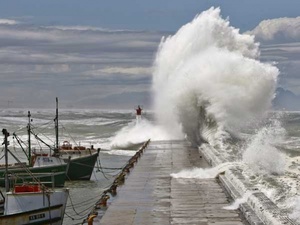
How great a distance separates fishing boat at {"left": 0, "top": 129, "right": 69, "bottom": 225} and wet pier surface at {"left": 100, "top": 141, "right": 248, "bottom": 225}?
154 centimetres

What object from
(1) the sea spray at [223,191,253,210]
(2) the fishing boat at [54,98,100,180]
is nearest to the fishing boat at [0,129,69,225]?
(1) the sea spray at [223,191,253,210]

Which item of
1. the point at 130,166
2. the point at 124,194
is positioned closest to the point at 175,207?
the point at 124,194

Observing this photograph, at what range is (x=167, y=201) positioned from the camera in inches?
656

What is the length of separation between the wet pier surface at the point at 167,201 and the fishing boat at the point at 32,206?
→ 60.7 inches

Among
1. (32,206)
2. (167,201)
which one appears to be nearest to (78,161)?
(32,206)

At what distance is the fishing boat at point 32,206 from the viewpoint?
16.6 meters

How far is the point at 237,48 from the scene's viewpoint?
43.7 m

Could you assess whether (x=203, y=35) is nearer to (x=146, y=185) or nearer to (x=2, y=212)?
(x=146, y=185)

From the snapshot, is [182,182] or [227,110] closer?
[182,182]

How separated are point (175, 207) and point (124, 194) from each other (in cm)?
275

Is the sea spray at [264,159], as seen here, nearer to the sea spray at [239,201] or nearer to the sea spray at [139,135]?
the sea spray at [239,201]

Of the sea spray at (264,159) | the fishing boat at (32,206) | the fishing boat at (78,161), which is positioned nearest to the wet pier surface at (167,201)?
the fishing boat at (32,206)

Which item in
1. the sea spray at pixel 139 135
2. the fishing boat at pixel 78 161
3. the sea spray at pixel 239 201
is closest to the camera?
the sea spray at pixel 239 201

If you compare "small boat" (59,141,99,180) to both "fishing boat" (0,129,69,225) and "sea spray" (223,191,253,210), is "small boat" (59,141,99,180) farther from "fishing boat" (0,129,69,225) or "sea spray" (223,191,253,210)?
"sea spray" (223,191,253,210)
